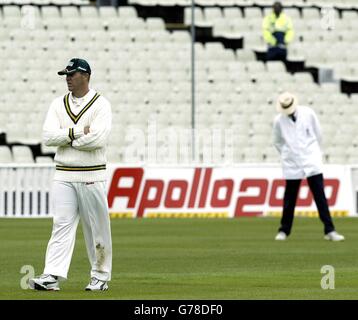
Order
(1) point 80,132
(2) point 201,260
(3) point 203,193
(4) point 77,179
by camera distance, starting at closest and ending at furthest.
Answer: (1) point 80,132
(4) point 77,179
(2) point 201,260
(3) point 203,193

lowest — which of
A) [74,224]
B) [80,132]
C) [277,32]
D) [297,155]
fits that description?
[74,224]

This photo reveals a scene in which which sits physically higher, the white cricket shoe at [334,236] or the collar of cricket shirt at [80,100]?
the collar of cricket shirt at [80,100]

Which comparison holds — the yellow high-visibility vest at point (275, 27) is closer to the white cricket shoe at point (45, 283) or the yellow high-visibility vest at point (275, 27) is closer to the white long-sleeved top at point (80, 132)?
the white long-sleeved top at point (80, 132)

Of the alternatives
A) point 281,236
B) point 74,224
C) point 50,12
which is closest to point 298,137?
point 281,236

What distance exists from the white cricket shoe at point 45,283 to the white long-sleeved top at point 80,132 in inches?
35.8

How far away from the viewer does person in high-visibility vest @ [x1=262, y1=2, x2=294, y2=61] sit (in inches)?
1366

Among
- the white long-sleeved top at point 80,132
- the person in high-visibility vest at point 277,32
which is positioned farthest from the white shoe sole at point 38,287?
the person in high-visibility vest at point 277,32

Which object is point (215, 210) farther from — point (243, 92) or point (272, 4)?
point (272, 4)

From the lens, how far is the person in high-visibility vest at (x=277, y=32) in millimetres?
34688

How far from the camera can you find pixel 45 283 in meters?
13.5

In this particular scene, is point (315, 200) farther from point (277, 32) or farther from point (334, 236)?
point (277, 32)

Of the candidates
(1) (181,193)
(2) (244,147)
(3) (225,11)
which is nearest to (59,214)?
(1) (181,193)

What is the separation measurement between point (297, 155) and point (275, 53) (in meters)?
15.1

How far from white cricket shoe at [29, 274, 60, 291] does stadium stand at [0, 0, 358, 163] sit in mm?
17652
